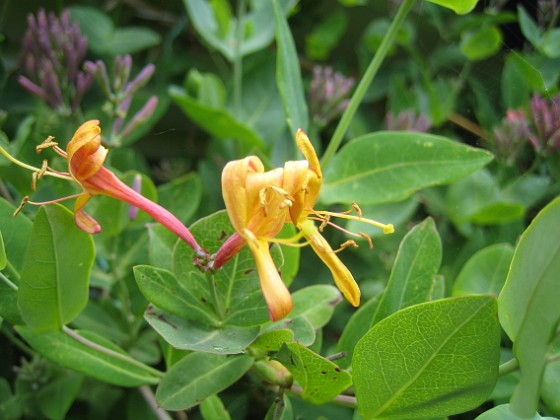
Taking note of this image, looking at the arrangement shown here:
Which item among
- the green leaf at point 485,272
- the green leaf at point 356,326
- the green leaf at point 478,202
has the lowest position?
the green leaf at point 478,202

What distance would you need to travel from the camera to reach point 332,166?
0.74m

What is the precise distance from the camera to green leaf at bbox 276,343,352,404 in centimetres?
47

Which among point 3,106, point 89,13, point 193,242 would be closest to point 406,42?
point 89,13

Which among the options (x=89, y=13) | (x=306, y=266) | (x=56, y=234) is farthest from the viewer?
(x=89, y=13)

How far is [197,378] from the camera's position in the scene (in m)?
0.53

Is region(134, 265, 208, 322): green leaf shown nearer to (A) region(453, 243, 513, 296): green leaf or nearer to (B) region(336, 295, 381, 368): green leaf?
(B) region(336, 295, 381, 368): green leaf

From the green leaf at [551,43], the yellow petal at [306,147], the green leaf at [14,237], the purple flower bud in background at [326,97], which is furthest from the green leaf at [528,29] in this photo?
the green leaf at [14,237]

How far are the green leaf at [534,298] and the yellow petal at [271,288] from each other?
0.52 feet

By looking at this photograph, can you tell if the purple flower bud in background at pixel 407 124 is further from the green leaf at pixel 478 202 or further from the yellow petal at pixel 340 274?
the yellow petal at pixel 340 274

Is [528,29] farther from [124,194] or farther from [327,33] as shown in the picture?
[124,194]

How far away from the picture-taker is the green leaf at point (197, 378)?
0.51 m

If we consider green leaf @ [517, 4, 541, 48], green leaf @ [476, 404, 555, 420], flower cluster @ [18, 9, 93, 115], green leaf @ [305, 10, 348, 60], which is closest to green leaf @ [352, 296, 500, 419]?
green leaf @ [476, 404, 555, 420]

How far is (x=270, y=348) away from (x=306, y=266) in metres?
0.37

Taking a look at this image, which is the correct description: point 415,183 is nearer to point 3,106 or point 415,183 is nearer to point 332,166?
point 332,166
